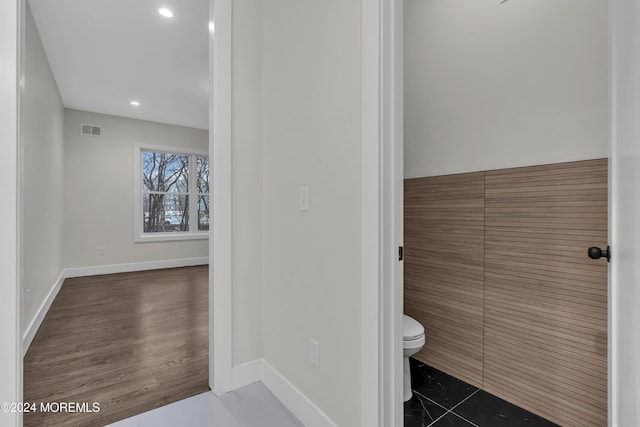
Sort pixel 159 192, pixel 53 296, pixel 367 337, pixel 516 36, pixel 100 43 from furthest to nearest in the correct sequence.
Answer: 1. pixel 159 192
2. pixel 53 296
3. pixel 100 43
4. pixel 516 36
5. pixel 367 337

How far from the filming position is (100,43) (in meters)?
3.02

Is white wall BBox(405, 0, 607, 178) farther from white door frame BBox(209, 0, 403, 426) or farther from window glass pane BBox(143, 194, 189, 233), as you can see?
window glass pane BBox(143, 194, 189, 233)

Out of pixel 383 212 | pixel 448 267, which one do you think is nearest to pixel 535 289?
pixel 448 267

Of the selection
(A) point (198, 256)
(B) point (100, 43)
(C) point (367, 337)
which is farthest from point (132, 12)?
(A) point (198, 256)

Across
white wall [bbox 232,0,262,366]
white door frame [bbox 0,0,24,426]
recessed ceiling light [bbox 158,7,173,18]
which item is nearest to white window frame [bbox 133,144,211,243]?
recessed ceiling light [bbox 158,7,173,18]

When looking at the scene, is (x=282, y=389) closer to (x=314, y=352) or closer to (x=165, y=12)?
(x=314, y=352)

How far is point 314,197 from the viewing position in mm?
1478

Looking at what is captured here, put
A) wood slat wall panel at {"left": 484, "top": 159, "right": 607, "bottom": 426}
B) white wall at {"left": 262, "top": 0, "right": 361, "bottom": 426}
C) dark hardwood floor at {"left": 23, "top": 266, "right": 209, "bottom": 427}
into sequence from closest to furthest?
white wall at {"left": 262, "top": 0, "right": 361, "bottom": 426}, wood slat wall panel at {"left": 484, "top": 159, "right": 607, "bottom": 426}, dark hardwood floor at {"left": 23, "top": 266, "right": 209, "bottom": 427}

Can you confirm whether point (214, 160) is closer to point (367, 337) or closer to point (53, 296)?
point (367, 337)

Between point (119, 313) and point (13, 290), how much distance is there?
218 centimetres

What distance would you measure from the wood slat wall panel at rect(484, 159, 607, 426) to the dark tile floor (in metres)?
0.07

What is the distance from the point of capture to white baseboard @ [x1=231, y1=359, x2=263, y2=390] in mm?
1777

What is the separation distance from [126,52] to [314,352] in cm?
358

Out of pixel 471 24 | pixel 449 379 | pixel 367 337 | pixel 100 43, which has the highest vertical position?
pixel 100 43
